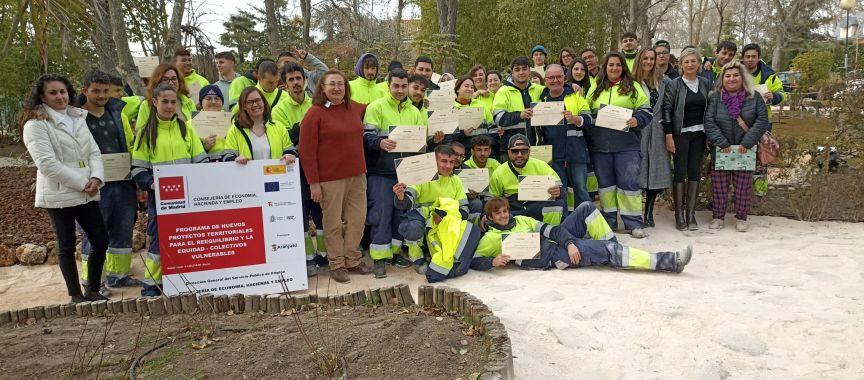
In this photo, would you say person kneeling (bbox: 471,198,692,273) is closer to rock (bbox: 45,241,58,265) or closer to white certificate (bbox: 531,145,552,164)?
white certificate (bbox: 531,145,552,164)

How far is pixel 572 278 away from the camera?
4.74 meters

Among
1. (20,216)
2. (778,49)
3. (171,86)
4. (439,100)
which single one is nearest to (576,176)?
(439,100)

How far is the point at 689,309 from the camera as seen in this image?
395cm

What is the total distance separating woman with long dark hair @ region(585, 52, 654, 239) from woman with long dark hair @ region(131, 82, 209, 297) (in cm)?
406

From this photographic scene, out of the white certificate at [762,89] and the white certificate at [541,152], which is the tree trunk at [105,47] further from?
the white certificate at [762,89]

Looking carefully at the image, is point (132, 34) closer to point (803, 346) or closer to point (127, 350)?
point (127, 350)

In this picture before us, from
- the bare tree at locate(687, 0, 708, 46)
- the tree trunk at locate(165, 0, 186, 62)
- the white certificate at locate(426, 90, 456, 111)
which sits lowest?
the white certificate at locate(426, 90, 456, 111)

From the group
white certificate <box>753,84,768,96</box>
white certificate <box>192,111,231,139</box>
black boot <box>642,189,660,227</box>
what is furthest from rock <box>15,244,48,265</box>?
white certificate <box>753,84,768,96</box>

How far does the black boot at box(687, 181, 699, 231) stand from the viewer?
252 inches

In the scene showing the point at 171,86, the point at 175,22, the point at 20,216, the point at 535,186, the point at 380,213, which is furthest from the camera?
the point at 175,22

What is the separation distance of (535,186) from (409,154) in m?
1.24

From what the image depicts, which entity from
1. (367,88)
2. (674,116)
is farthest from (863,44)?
(367,88)

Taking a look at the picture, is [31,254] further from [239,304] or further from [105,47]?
[239,304]

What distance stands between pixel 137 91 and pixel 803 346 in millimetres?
6527
